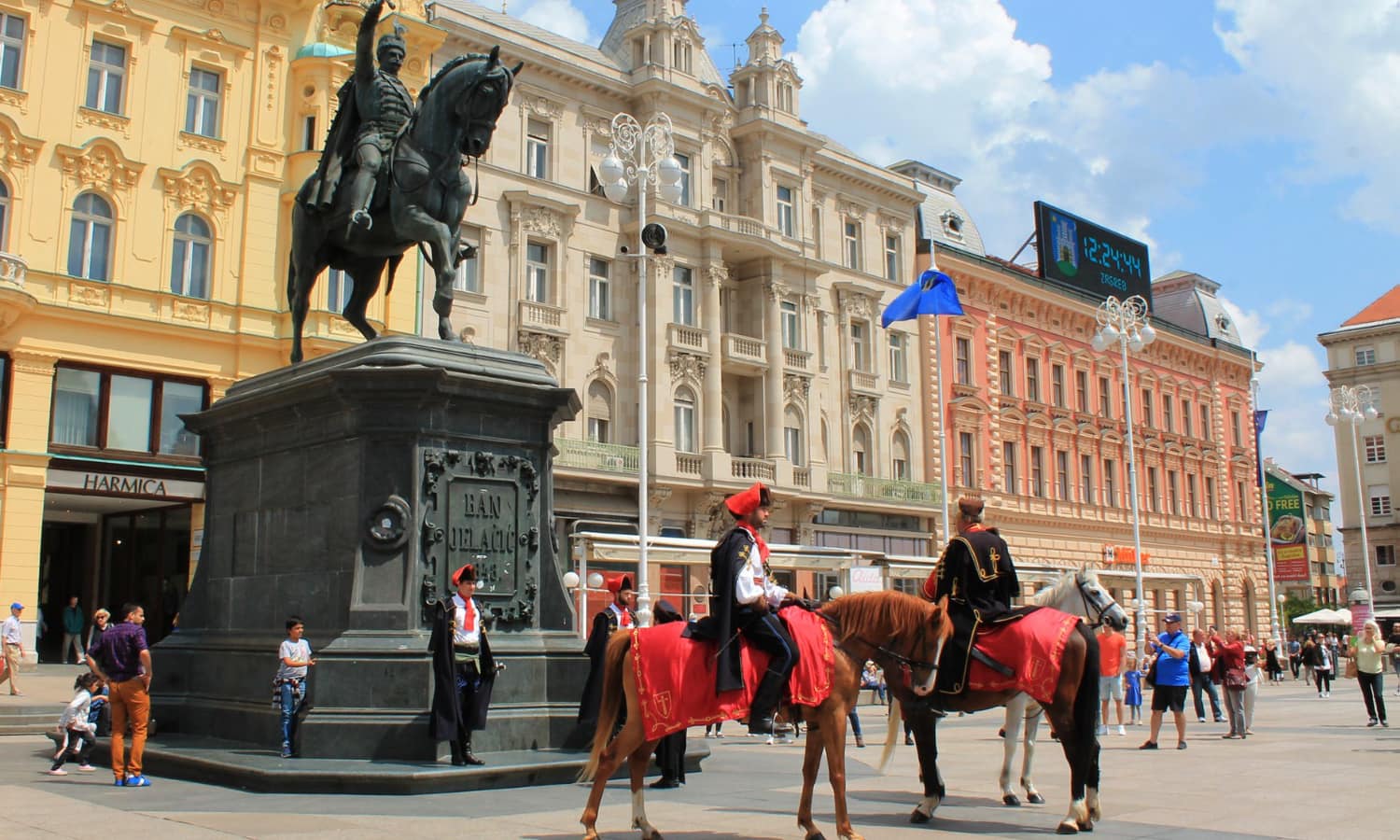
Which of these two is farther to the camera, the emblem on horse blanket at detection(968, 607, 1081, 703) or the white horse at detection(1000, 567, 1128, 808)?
the white horse at detection(1000, 567, 1128, 808)

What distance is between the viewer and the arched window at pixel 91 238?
91.8 feet

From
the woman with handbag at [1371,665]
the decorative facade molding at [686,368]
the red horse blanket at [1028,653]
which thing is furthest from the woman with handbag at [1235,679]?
the decorative facade molding at [686,368]

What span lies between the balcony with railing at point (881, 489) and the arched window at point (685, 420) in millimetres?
5830

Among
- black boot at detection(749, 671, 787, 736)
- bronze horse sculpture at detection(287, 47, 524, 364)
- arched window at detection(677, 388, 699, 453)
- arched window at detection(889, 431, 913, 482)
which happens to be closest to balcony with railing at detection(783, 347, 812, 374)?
arched window at detection(677, 388, 699, 453)

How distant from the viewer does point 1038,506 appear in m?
51.3

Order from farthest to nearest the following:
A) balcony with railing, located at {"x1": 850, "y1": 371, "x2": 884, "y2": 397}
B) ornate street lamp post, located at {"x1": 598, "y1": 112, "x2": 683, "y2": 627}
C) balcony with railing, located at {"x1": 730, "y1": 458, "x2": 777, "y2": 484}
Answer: balcony with railing, located at {"x1": 850, "y1": 371, "x2": 884, "y2": 397} → balcony with railing, located at {"x1": 730, "y1": 458, "x2": 777, "y2": 484} → ornate street lamp post, located at {"x1": 598, "y1": 112, "x2": 683, "y2": 627}

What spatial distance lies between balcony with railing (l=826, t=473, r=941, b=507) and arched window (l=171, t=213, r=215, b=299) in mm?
20760

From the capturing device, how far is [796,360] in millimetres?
42031

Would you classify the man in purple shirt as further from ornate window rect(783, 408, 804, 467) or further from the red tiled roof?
the red tiled roof

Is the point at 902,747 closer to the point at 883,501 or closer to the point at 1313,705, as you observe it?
the point at 1313,705

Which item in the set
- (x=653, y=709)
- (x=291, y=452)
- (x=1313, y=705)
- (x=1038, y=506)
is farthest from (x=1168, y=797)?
(x=1038, y=506)

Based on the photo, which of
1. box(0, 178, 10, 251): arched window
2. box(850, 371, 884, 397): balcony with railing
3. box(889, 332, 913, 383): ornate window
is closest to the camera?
box(0, 178, 10, 251): arched window

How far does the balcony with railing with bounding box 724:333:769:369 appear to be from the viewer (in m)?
39.8

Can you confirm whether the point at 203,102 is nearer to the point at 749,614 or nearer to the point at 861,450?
the point at 861,450
